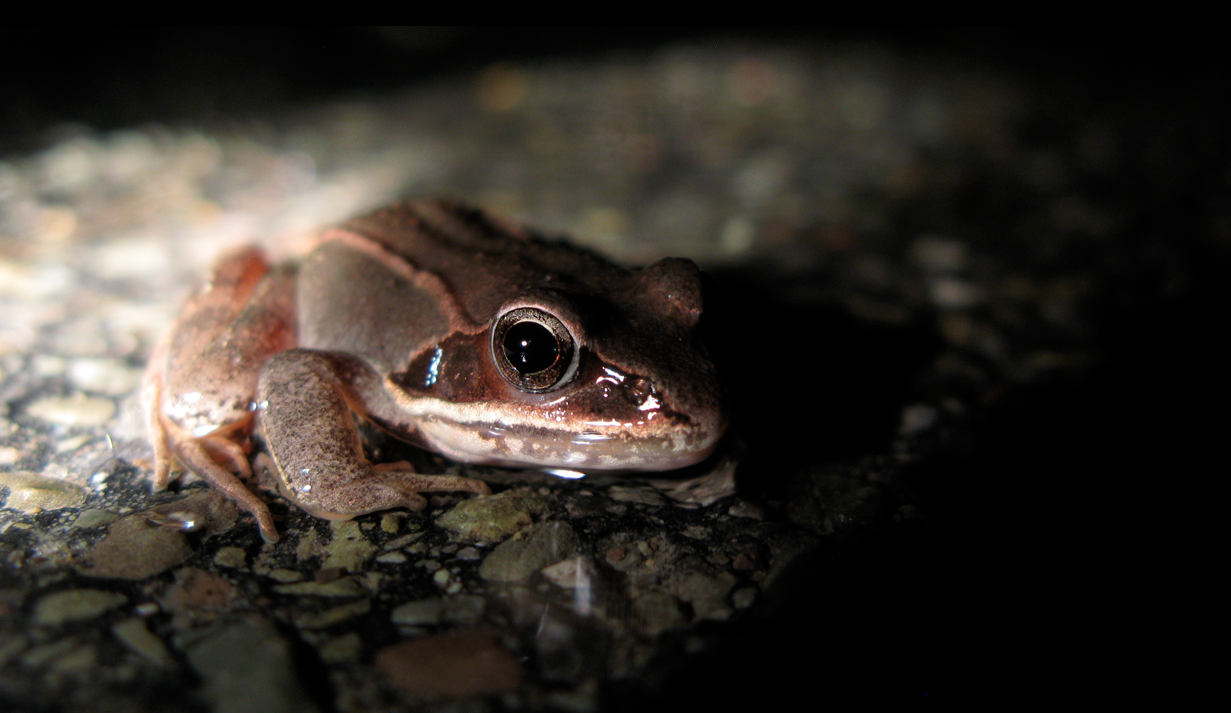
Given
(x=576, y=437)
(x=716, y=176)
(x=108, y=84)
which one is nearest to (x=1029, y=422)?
(x=576, y=437)

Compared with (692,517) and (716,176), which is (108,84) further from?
(692,517)

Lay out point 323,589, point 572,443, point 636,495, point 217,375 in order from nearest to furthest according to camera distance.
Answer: point 323,589 → point 572,443 → point 636,495 → point 217,375

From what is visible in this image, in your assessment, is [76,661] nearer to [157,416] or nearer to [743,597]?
[157,416]

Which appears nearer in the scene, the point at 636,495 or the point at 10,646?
the point at 10,646

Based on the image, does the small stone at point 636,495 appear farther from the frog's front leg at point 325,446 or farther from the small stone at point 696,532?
the frog's front leg at point 325,446

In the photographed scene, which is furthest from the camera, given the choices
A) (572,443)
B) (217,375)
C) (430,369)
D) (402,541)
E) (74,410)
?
(74,410)

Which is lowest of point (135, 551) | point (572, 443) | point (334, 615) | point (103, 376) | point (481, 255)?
point (334, 615)

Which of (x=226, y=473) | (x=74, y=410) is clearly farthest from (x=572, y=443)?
(x=74, y=410)

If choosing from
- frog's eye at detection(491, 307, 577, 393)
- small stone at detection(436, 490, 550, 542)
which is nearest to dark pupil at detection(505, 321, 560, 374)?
frog's eye at detection(491, 307, 577, 393)
